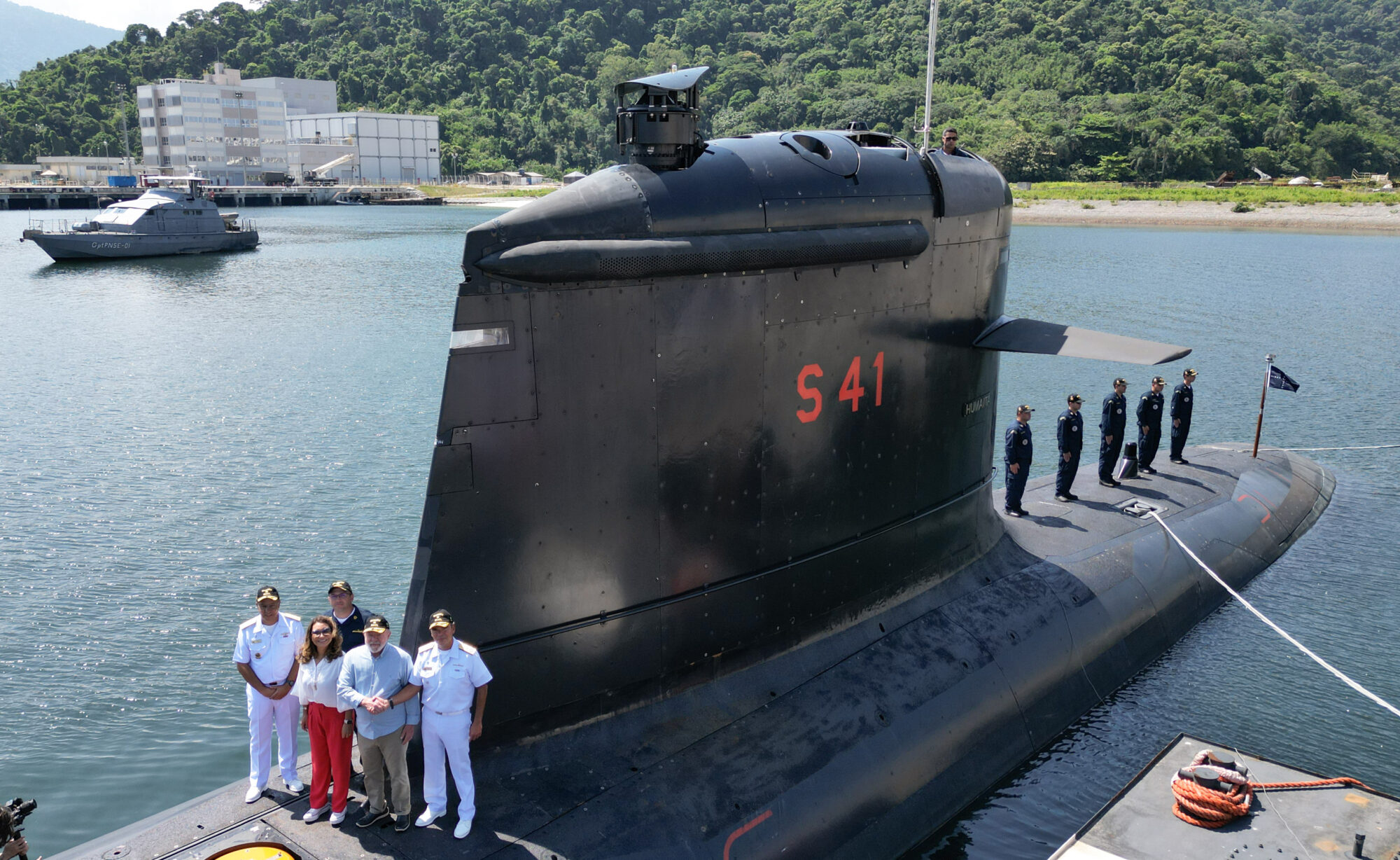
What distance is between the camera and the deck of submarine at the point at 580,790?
19.0ft

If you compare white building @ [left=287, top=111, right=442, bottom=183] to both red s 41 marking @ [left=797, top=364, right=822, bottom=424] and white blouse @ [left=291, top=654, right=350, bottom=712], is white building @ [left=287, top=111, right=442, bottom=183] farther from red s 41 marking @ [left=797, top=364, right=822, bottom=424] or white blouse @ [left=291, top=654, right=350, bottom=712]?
white blouse @ [left=291, top=654, right=350, bottom=712]

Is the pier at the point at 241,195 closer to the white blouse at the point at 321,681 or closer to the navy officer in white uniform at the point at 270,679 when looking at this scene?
the navy officer in white uniform at the point at 270,679

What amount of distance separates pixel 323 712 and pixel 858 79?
77182 mm

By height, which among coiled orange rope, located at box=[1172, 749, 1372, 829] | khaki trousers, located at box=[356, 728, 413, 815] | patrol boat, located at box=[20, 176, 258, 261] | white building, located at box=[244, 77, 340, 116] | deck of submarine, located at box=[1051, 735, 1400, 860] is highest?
white building, located at box=[244, 77, 340, 116]

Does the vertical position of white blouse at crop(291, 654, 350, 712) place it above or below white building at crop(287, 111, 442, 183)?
below

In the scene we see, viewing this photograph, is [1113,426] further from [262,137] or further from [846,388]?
[262,137]

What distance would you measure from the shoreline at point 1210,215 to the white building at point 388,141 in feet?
256

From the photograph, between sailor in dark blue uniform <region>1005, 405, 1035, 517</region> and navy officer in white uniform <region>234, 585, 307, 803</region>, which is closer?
navy officer in white uniform <region>234, 585, 307, 803</region>

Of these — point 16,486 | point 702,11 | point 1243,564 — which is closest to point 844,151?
point 1243,564

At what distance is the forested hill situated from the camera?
8469 cm

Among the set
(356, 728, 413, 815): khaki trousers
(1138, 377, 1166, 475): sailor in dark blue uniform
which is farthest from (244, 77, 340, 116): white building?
(356, 728, 413, 815): khaki trousers

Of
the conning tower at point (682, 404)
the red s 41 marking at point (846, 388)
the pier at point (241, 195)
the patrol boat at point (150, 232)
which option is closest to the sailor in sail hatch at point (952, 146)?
the conning tower at point (682, 404)

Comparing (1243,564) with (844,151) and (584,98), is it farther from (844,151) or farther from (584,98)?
(584,98)

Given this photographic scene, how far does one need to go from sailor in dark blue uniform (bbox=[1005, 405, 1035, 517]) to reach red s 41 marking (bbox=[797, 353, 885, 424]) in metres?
5.78
